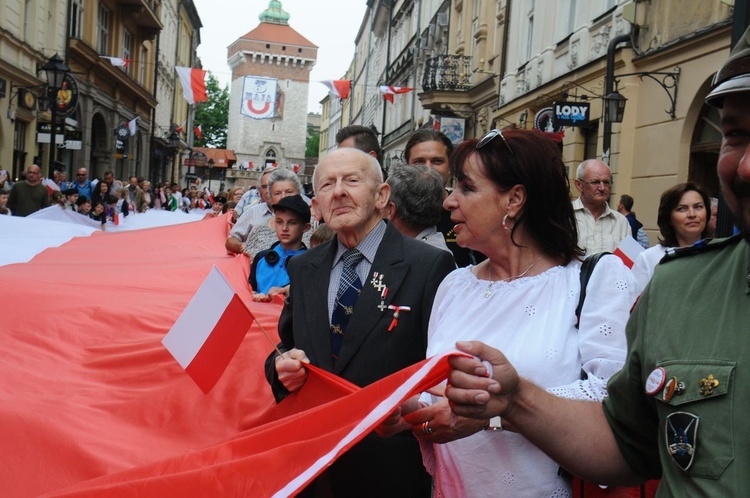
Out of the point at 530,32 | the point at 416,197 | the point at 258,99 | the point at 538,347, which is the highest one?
the point at 258,99

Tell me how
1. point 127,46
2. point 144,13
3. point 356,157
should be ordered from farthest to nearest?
point 127,46, point 144,13, point 356,157

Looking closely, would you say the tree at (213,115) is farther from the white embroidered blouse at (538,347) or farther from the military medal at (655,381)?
the military medal at (655,381)

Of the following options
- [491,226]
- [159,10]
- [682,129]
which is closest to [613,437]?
[491,226]

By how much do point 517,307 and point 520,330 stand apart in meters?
0.08

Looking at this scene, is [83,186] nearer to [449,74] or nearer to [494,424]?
[449,74]

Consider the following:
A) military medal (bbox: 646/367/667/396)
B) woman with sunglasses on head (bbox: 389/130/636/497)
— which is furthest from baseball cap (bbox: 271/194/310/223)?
military medal (bbox: 646/367/667/396)

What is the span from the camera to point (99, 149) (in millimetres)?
35469

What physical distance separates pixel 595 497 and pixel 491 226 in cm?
91

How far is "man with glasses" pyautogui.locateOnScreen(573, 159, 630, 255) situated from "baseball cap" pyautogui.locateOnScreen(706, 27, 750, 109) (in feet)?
17.2

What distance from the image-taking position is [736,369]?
4.92 feet

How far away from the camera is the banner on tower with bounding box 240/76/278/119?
73438 mm

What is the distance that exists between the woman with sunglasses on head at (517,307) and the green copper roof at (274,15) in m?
119

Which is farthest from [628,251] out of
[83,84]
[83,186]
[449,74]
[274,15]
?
[274,15]

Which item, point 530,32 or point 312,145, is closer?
point 530,32
